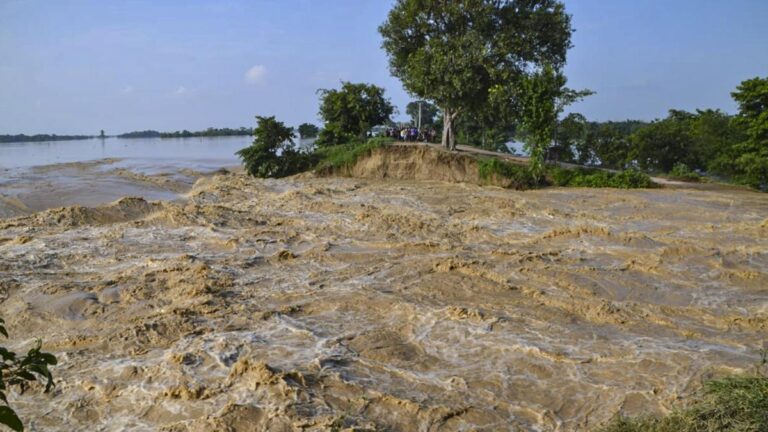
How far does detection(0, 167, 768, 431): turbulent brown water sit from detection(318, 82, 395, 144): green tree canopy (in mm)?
12910

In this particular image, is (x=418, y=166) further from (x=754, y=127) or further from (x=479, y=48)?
(x=754, y=127)

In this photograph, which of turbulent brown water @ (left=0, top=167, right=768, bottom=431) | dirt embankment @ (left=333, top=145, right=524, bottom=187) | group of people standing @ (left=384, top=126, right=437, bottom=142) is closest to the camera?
turbulent brown water @ (left=0, top=167, right=768, bottom=431)

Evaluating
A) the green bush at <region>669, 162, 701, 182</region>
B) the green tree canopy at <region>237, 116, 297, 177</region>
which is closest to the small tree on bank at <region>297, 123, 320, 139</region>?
the green tree canopy at <region>237, 116, 297, 177</region>

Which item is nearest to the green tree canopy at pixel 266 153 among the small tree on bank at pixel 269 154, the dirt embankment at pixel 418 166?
the small tree on bank at pixel 269 154

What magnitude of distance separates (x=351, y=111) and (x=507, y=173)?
9.46 meters

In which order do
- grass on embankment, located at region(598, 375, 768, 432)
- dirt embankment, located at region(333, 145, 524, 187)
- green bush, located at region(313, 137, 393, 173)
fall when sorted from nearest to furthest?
grass on embankment, located at region(598, 375, 768, 432), dirt embankment, located at region(333, 145, 524, 187), green bush, located at region(313, 137, 393, 173)

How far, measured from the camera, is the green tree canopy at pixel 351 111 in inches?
1056

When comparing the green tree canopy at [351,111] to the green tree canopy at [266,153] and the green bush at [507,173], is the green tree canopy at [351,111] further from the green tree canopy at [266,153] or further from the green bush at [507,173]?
the green bush at [507,173]

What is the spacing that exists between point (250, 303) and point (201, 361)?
201 cm

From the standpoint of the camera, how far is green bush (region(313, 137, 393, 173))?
23531 mm

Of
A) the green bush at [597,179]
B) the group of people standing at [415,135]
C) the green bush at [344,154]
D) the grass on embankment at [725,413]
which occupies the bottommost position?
the grass on embankment at [725,413]

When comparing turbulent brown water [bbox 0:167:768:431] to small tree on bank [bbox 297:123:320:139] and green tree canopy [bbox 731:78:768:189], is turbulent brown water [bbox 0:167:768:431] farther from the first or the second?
small tree on bank [bbox 297:123:320:139]

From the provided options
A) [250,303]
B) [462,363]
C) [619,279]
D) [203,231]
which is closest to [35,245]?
[203,231]

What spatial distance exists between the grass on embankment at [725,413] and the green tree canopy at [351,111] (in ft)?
75.9
